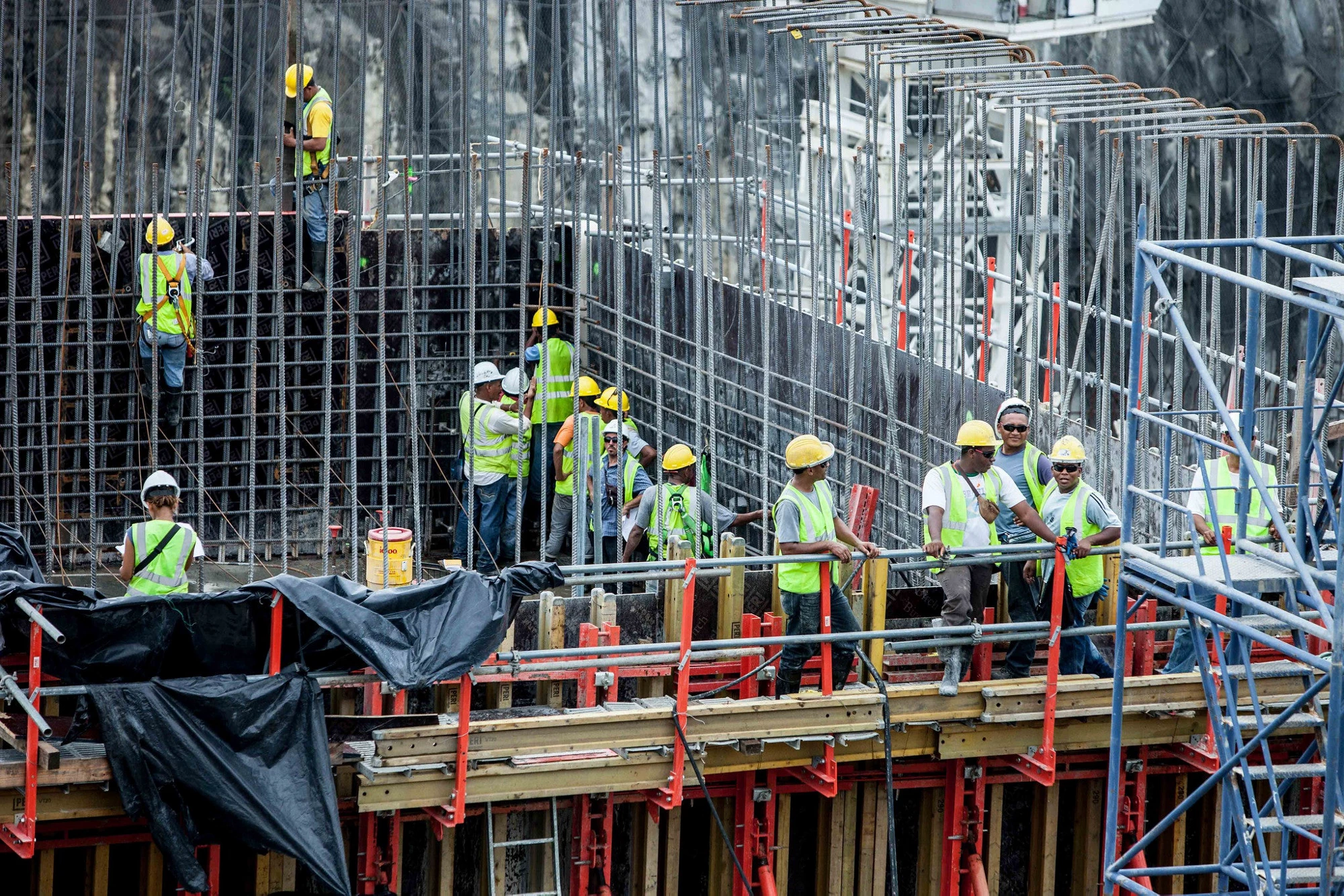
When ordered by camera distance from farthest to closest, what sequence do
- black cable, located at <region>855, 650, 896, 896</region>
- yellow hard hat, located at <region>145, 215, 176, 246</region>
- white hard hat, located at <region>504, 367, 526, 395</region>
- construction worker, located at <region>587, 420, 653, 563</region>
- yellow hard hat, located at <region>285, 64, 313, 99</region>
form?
yellow hard hat, located at <region>285, 64, 313, 99</region> → white hard hat, located at <region>504, 367, 526, 395</region> → yellow hard hat, located at <region>145, 215, 176, 246</region> → construction worker, located at <region>587, 420, 653, 563</region> → black cable, located at <region>855, 650, 896, 896</region>

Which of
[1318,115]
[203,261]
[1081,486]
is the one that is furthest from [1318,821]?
[1318,115]

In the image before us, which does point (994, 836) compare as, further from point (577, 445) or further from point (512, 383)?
point (512, 383)

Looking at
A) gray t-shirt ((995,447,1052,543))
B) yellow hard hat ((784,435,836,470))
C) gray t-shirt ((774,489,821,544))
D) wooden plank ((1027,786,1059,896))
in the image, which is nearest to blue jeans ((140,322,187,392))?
gray t-shirt ((774,489,821,544))

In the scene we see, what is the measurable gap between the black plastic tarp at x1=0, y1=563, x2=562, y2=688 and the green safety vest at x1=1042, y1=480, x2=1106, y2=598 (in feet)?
11.3

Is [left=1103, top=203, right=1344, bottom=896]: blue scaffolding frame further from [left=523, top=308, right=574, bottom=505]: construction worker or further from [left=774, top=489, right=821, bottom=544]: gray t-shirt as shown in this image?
[left=523, top=308, right=574, bottom=505]: construction worker

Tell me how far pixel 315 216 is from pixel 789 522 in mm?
7647

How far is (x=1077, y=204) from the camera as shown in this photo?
33188 mm

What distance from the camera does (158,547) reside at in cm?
1113

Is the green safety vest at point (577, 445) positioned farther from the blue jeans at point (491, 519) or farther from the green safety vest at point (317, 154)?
the green safety vest at point (317, 154)

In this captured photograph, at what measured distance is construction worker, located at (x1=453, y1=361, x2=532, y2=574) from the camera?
16.1 metres

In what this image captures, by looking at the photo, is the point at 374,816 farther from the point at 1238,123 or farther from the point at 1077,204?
the point at 1077,204

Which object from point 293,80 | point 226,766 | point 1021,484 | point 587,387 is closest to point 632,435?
point 587,387

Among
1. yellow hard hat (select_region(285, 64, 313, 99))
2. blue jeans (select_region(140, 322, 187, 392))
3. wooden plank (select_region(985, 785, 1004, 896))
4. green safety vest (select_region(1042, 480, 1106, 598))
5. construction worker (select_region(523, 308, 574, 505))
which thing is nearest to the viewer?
green safety vest (select_region(1042, 480, 1106, 598))

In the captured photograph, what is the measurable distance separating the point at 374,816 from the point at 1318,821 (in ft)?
17.5
